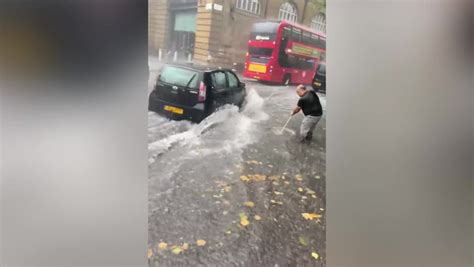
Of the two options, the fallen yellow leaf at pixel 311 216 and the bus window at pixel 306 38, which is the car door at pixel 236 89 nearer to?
the bus window at pixel 306 38

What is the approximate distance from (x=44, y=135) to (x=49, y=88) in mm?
194

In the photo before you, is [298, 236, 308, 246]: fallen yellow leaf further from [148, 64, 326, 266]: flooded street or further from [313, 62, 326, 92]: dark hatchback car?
[313, 62, 326, 92]: dark hatchback car

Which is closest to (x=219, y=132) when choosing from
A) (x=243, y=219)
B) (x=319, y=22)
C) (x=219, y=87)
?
(x=219, y=87)

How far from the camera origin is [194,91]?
143 cm

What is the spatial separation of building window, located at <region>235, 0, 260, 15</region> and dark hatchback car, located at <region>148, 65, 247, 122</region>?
1.06 feet

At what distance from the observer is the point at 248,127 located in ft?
4.92

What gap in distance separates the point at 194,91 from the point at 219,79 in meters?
0.14

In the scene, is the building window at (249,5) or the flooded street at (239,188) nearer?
the flooded street at (239,188)

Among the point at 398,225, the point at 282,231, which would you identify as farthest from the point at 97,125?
the point at 398,225

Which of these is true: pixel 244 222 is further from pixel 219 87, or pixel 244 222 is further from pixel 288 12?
pixel 288 12

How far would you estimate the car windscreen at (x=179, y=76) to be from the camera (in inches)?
52.6

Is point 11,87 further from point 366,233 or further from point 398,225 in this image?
point 398,225

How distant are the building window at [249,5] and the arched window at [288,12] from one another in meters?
0.13

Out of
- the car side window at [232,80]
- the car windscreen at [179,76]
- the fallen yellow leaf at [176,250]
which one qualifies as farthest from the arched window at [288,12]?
the fallen yellow leaf at [176,250]
